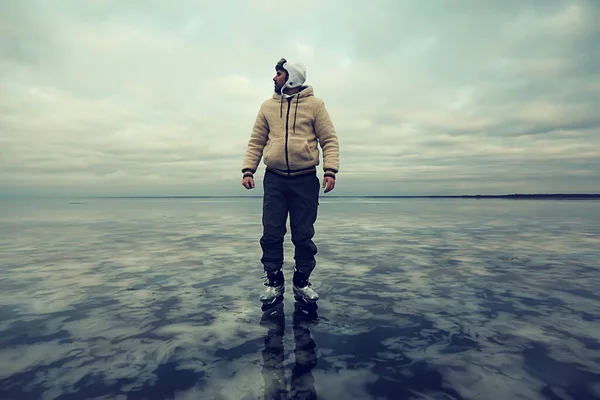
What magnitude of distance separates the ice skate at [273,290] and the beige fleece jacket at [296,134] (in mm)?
1118

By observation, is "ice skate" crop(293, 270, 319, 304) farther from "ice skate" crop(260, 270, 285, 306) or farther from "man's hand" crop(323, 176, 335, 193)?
"man's hand" crop(323, 176, 335, 193)

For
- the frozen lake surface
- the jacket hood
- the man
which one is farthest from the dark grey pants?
the jacket hood

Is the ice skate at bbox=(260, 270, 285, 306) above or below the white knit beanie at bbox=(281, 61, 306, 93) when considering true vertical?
below

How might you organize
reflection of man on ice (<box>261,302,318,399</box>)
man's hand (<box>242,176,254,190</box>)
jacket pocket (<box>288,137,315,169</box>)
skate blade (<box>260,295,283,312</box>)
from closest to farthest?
reflection of man on ice (<box>261,302,318,399</box>) → skate blade (<box>260,295,283,312</box>) → jacket pocket (<box>288,137,315,169</box>) → man's hand (<box>242,176,254,190</box>)

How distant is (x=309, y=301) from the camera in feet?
12.5

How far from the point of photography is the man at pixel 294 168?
156 inches

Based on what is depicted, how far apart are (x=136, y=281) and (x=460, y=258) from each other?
5.27 meters

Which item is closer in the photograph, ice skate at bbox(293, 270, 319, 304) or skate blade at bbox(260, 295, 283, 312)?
skate blade at bbox(260, 295, 283, 312)

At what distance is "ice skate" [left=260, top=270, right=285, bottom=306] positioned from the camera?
379cm

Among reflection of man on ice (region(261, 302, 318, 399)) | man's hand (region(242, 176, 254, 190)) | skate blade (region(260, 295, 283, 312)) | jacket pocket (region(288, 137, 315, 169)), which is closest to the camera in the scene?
reflection of man on ice (region(261, 302, 318, 399))

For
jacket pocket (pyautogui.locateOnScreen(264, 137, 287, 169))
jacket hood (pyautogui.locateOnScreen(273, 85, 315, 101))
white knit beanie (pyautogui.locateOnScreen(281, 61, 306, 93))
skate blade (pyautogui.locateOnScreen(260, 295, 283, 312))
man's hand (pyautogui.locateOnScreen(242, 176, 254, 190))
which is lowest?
skate blade (pyautogui.locateOnScreen(260, 295, 283, 312))

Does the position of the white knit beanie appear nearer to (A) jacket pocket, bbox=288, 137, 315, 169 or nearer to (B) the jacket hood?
(B) the jacket hood

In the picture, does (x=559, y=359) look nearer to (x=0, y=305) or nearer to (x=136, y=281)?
(x=136, y=281)

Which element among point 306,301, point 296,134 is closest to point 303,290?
point 306,301
